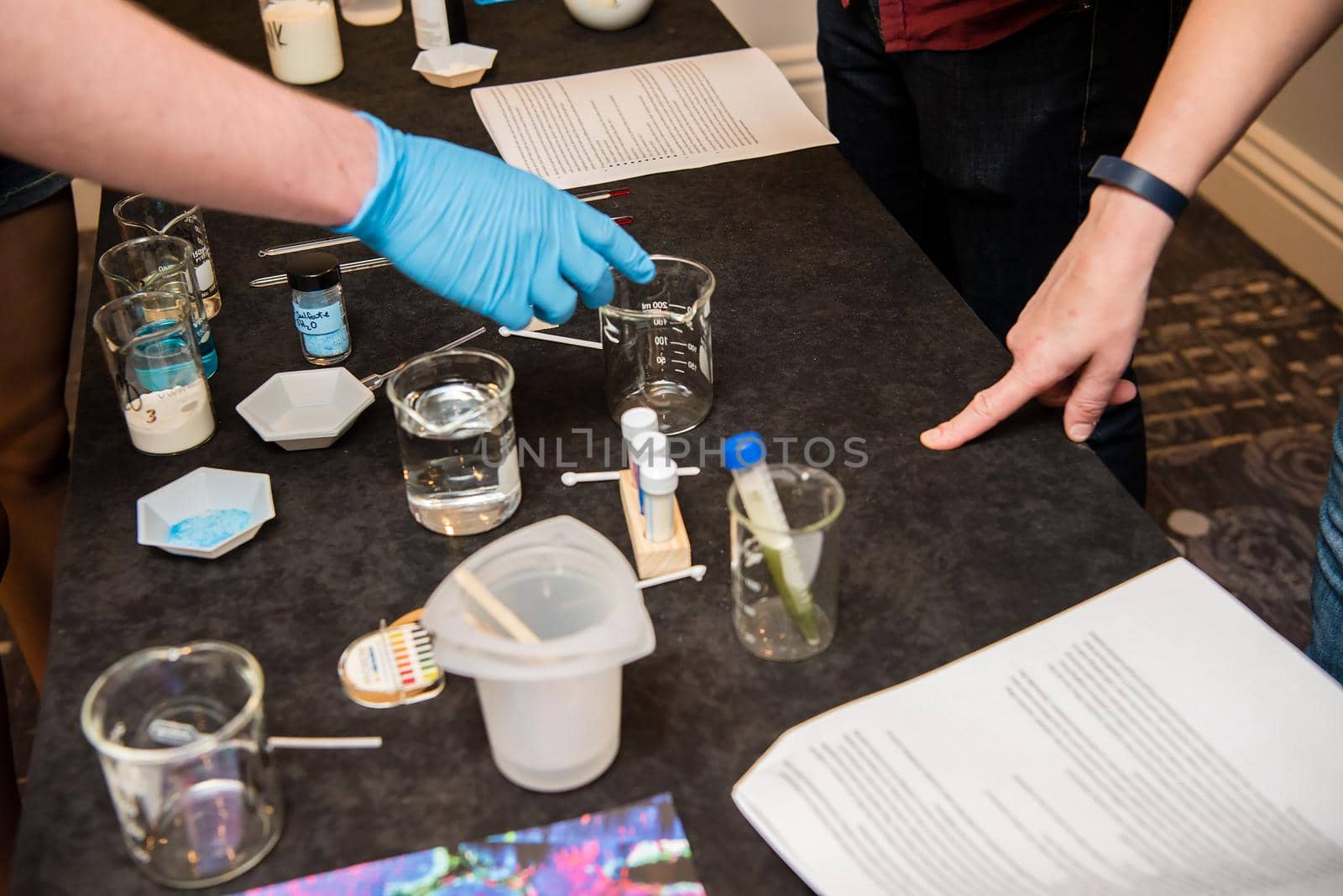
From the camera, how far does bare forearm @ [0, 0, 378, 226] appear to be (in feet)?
2.60

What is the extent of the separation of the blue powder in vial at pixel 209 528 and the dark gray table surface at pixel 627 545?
18mm

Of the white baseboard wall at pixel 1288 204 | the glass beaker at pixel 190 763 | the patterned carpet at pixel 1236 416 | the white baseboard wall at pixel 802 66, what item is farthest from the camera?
the white baseboard wall at pixel 802 66

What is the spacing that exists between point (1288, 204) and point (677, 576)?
232 cm

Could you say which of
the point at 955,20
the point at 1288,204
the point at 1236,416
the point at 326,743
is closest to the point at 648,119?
the point at 955,20

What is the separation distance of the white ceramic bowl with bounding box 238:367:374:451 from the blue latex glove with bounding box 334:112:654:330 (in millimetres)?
134

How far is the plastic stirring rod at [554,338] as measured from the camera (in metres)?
1.17

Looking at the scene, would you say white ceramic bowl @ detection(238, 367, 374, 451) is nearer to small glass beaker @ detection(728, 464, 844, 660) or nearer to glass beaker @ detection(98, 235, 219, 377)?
glass beaker @ detection(98, 235, 219, 377)

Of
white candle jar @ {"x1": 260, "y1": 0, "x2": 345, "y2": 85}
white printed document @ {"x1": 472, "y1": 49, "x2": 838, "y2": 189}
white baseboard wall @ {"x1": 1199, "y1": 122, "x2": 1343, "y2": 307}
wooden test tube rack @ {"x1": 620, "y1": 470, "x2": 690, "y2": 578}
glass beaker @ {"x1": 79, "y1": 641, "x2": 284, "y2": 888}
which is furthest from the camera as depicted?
white baseboard wall @ {"x1": 1199, "y1": 122, "x2": 1343, "y2": 307}

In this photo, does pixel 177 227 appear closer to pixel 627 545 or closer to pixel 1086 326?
pixel 627 545

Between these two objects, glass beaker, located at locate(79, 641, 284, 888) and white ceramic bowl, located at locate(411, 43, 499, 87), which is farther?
white ceramic bowl, located at locate(411, 43, 499, 87)

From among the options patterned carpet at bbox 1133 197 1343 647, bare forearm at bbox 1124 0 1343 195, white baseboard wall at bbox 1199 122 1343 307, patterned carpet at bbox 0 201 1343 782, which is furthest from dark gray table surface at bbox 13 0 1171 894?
white baseboard wall at bbox 1199 122 1343 307

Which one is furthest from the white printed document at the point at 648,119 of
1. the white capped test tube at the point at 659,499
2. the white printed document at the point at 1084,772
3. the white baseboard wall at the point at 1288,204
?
the white baseboard wall at the point at 1288,204

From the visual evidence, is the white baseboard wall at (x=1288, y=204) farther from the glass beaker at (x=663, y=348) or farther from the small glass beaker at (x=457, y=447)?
the small glass beaker at (x=457, y=447)

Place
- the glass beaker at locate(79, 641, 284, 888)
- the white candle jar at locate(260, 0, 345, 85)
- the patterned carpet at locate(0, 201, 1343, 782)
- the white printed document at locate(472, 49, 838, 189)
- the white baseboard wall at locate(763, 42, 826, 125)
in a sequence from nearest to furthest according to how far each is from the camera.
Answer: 1. the glass beaker at locate(79, 641, 284, 888)
2. the white printed document at locate(472, 49, 838, 189)
3. the white candle jar at locate(260, 0, 345, 85)
4. the patterned carpet at locate(0, 201, 1343, 782)
5. the white baseboard wall at locate(763, 42, 826, 125)
